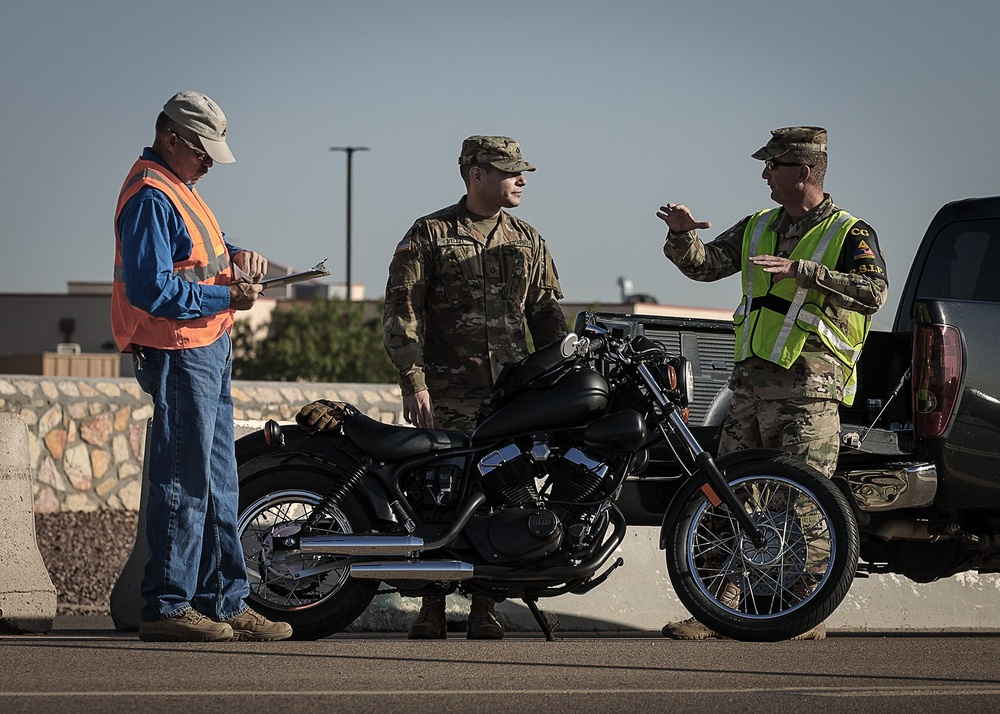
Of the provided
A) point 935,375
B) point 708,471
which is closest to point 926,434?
point 935,375

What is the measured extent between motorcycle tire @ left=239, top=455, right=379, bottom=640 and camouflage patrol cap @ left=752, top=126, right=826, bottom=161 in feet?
7.84

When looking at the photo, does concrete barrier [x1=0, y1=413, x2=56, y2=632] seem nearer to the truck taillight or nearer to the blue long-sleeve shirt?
the blue long-sleeve shirt

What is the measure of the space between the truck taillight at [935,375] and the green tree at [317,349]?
38353 millimetres

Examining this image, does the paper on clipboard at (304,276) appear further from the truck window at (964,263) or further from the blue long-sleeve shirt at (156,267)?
the truck window at (964,263)

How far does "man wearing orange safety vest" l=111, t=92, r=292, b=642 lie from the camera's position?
6.17m

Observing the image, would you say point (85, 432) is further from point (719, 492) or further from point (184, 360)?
point (719, 492)

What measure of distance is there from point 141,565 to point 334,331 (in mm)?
39064

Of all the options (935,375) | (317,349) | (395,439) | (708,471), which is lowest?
(317,349)

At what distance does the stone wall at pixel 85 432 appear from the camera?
14.4 metres

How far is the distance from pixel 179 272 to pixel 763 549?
255 centimetres

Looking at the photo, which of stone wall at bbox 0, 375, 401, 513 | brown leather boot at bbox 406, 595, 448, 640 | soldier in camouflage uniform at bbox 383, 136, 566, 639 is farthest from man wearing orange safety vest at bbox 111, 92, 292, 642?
stone wall at bbox 0, 375, 401, 513

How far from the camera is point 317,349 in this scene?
152 feet

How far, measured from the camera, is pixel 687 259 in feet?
23.9

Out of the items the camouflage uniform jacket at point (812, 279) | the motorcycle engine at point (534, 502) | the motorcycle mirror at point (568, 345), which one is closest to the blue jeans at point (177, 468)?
the motorcycle engine at point (534, 502)
